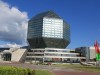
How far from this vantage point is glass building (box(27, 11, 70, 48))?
189 m

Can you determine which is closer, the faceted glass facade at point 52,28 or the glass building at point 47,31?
the glass building at point 47,31

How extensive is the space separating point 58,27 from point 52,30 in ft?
18.7

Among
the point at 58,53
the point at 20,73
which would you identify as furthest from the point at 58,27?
the point at 20,73

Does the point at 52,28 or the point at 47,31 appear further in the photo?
the point at 52,28

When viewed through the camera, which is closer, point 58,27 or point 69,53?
point 69,53

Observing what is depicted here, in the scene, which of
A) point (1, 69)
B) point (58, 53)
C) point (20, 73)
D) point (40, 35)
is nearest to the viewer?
point (1, 69)

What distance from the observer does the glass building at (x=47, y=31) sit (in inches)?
7436

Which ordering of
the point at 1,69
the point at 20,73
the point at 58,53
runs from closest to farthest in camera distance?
the point at 1,69, the point at 20,73, the point at 58,53

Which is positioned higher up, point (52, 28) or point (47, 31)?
point (52, 28)

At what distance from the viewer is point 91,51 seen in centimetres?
18338

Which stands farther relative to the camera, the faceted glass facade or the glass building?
the faceted glass facade

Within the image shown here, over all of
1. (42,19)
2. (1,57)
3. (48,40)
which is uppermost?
(42,19)

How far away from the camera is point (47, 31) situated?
191 m

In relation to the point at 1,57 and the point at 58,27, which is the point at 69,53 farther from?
the point at 1,57
